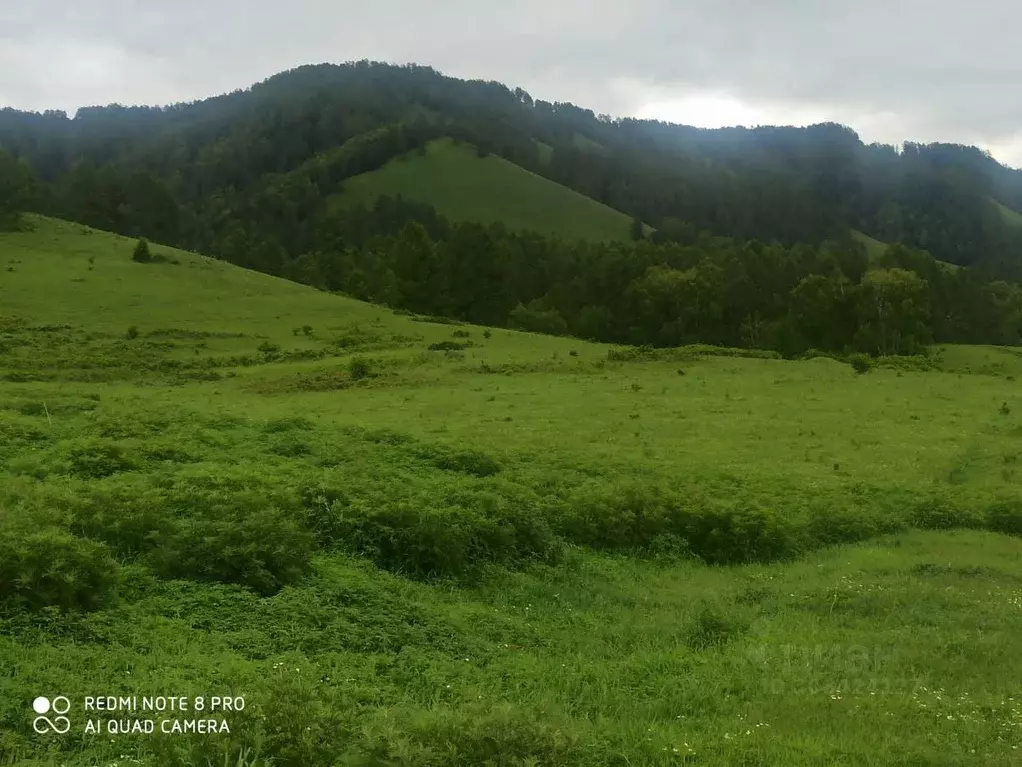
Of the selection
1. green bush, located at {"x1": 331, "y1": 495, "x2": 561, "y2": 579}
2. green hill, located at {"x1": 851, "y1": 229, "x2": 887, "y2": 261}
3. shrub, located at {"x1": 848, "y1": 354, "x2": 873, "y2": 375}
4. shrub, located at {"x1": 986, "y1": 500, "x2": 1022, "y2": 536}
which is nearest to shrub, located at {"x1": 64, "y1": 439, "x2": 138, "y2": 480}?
green bush, located at {"x1": 331, "y1": 495, "x2": 561, "y2": 579}

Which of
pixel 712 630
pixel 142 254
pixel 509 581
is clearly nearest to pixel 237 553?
pixel 509 581

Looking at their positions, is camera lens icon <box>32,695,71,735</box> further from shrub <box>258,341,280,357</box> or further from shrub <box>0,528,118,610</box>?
shrub <box>258,341,280,357</box>

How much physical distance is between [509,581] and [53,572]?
7140 mm

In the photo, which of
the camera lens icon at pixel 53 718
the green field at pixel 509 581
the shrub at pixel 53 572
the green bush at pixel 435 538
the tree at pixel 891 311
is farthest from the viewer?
the tree at pixel 891 311

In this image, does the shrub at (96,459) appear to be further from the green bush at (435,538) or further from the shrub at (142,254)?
the shrub at (142,254)

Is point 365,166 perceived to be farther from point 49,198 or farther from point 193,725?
point 193,725

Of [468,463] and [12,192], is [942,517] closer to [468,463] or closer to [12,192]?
[468,463]

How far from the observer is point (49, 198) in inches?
3679

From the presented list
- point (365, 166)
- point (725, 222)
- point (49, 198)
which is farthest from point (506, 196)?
point (49, 198)

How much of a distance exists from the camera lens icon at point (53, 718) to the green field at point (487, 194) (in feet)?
482

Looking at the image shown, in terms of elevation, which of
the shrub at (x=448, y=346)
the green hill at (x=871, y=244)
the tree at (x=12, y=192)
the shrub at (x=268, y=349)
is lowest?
the shrub at (x=268, y=349)

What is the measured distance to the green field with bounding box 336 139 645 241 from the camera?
159 m

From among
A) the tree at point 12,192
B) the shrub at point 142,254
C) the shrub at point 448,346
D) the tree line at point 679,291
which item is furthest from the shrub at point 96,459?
the tree line at point 679,291

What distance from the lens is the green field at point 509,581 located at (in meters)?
7.45
